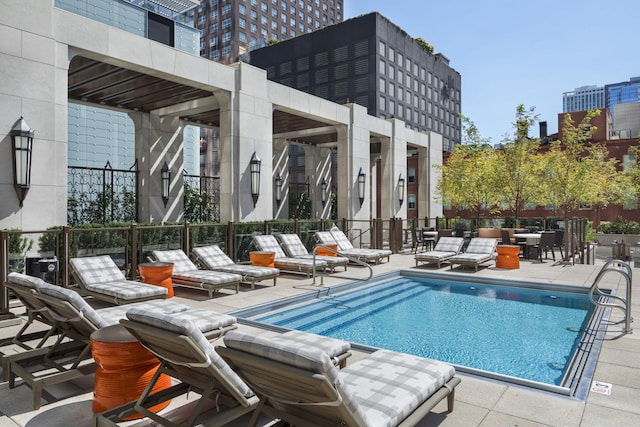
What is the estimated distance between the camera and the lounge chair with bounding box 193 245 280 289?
9680mm

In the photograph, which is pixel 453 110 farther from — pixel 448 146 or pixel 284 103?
pixel 284 103

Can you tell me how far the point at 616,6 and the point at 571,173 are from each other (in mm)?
7196

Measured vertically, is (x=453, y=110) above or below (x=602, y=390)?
above

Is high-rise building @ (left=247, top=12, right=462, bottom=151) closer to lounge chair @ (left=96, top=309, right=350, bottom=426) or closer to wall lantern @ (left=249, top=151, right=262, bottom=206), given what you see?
wall lantern @ (left=249, top=151, right=262, bottom=206)

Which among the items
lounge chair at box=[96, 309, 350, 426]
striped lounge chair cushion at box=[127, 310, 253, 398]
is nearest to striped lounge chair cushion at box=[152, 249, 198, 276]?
lounge chair at box=[96, 309, 350, 426]

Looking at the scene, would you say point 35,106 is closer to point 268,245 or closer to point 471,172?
point 268,245

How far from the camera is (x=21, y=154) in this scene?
918 centimetres

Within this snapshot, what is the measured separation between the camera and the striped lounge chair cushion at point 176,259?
9.77 m

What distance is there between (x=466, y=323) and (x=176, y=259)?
6.34 meters

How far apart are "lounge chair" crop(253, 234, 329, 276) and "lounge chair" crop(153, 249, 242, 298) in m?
2.09

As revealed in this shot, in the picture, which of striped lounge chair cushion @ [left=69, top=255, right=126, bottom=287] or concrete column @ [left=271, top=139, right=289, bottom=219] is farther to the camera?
concrete column @ [left=271, top=139, right=289, bottom=219]

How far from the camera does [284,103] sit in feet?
53.1

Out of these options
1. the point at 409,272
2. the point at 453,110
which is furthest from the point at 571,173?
the point at 453,110

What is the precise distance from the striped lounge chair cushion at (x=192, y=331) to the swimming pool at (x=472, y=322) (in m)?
2.79
